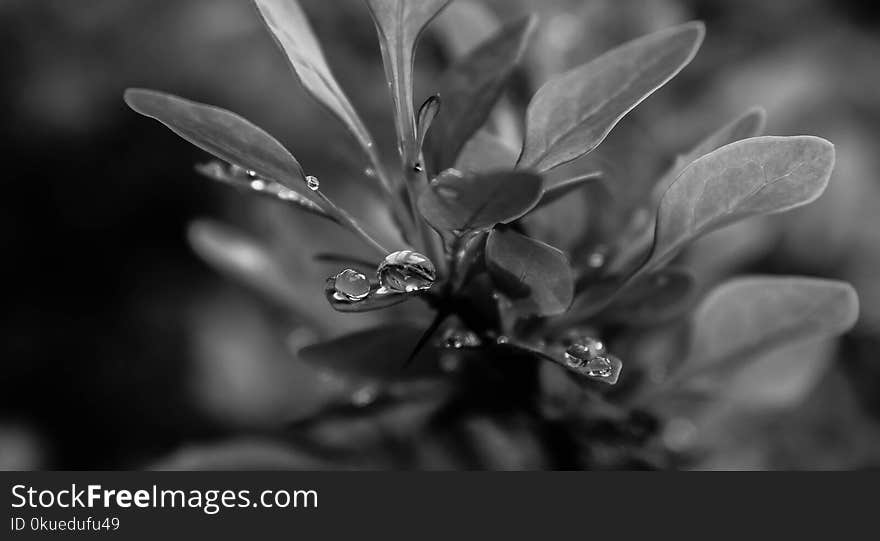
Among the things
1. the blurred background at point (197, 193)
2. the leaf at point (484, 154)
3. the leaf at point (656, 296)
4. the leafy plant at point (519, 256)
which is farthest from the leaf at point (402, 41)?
the blurred background at point (197, 193)

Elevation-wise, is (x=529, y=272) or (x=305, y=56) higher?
(x=305, y=56)

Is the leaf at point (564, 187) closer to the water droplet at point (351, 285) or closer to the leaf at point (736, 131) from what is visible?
the leaf at point (736, 131)

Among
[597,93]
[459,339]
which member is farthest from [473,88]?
[459,339]

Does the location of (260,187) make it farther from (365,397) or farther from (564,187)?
(365,397)

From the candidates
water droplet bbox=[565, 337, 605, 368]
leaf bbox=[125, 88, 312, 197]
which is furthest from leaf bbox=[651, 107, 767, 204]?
leaf bbox=[125, 88, 312, 197]

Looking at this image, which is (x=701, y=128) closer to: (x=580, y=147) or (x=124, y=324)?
(x=580, y=147)
